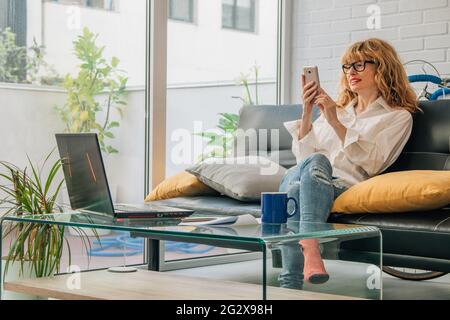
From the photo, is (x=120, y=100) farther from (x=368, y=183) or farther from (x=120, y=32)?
(x=368, y=183)

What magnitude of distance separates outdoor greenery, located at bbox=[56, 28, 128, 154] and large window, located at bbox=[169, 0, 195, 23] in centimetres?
51

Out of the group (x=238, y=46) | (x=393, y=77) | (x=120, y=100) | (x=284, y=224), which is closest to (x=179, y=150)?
(x=120, y=100)

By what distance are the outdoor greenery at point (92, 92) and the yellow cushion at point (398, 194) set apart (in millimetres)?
1561

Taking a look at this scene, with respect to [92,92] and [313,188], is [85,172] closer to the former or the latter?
[313,188]

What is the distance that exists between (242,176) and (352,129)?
1.93 feet

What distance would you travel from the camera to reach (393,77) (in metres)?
3.51

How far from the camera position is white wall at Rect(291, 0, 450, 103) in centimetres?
461

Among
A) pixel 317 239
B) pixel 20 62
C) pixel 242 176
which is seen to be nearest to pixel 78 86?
pixel 20 62

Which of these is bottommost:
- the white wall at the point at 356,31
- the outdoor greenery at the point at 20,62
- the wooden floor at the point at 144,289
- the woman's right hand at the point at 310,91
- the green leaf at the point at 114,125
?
the wooden floor at the point at 144,289

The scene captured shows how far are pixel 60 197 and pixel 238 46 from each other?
1.61m

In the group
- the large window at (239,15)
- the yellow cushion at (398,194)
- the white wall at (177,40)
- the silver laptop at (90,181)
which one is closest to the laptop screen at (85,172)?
the silver laptop at (90,181)

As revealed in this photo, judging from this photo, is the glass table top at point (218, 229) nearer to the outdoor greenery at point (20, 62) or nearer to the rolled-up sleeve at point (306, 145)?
the rolled-up sleeve at point (306, 145)

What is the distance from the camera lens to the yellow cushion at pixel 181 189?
3.88 metres

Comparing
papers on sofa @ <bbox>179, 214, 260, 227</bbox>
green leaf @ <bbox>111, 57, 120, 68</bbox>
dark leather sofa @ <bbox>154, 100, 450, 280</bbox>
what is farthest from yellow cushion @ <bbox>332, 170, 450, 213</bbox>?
green leaf @ <bbox>111, 57, 120, 68</bbox>
